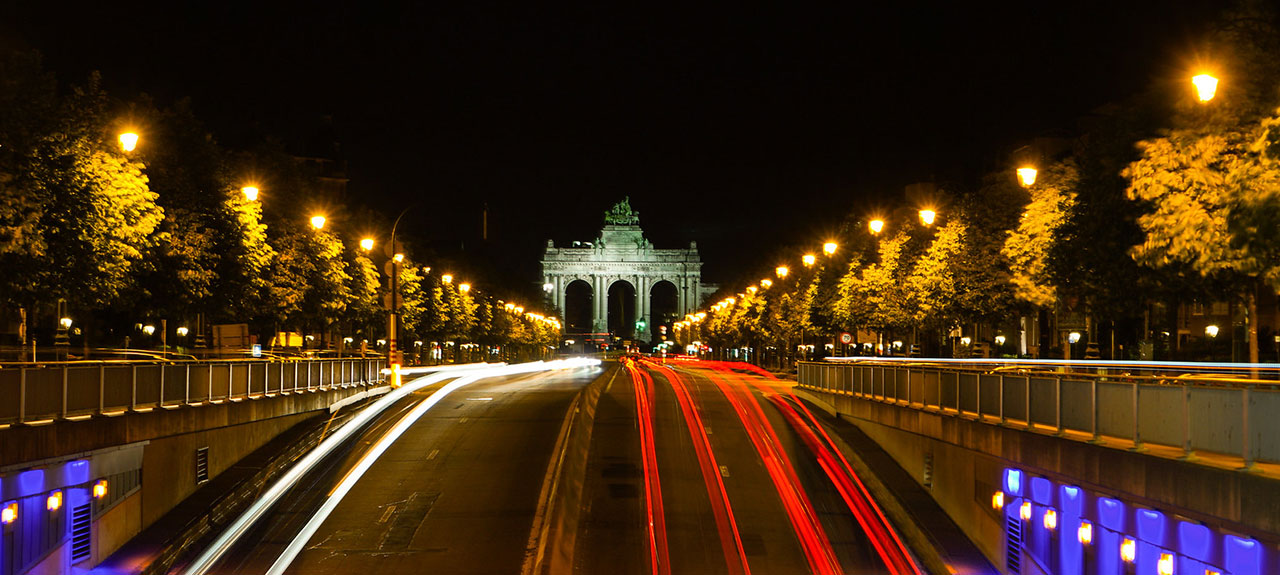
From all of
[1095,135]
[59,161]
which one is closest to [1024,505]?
[1095,135]

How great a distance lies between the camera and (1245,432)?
1805cm

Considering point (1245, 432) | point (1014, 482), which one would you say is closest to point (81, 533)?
point (1014, 482)

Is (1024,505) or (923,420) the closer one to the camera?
(1024,505)

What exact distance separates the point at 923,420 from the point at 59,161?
23963mm

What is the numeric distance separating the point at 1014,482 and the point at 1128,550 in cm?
593

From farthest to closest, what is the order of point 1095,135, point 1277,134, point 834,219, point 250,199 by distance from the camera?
point 834,219 → point 250,199 → point 1095,135 → point 1277,134

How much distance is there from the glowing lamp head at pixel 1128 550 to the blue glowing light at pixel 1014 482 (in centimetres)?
535

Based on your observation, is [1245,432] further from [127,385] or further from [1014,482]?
[127,385]

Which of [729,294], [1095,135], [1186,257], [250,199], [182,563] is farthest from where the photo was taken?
[729,294]

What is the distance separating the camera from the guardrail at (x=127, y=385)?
24.7m

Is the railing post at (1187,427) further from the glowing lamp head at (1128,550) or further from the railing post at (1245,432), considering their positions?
the glowing lamp head at (1128,550)

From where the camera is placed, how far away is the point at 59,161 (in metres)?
33.9

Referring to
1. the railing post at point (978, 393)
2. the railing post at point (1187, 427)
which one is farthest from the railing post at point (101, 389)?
the railing post at point (1187, 427)

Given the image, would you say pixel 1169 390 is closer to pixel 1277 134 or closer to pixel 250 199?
pixel 1277 134
